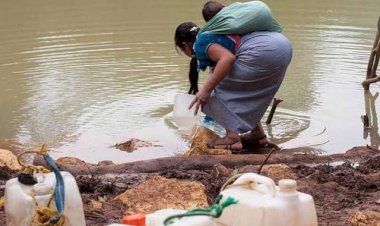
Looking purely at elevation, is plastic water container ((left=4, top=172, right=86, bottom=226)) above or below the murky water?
above

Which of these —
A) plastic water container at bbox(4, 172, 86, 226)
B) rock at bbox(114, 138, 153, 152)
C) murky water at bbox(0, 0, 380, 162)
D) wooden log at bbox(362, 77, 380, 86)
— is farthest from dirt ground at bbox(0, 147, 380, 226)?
wooden log at bbox(362, 77, 380, 86)

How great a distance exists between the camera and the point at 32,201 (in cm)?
246

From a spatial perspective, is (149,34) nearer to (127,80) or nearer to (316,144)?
(127,80)

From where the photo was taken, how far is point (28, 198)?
8.10 feet

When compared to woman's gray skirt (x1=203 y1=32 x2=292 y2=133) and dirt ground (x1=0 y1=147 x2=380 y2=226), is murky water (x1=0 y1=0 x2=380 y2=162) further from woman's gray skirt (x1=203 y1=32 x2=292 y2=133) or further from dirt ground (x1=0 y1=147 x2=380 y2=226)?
dirt ground (x1=0 y1=147 x2=380 y2=226)

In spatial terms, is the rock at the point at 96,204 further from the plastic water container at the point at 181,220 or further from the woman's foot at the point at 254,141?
the woman's foot at the point at 254,141

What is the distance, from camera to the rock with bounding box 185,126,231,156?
467 centimetres

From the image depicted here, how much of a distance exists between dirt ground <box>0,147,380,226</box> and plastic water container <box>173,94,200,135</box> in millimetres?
1012

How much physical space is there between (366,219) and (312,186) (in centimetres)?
74

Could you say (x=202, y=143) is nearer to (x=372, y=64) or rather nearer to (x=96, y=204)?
(x=96, y=204)

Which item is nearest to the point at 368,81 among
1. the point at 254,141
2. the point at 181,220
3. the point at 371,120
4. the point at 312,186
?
the point at 371,120

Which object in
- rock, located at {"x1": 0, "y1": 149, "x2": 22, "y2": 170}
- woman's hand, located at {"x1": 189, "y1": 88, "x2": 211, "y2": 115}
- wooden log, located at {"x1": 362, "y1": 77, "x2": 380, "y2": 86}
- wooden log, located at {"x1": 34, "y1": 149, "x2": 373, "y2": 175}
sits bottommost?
wooden log, located at {"x1": 362, "y1": 77, "x2": 380, "y2": 86}

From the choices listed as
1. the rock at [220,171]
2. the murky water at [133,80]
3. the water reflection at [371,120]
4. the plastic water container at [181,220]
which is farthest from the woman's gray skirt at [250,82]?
the plastic water container at [181,220]

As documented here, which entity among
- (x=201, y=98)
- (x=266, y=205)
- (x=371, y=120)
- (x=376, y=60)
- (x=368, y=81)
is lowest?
(x=371, y=120)
